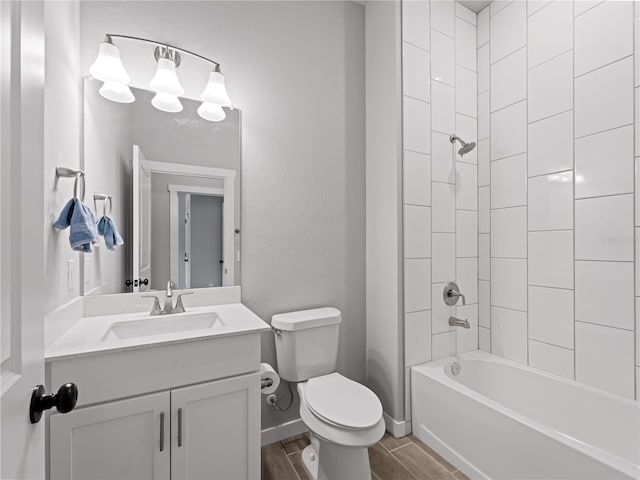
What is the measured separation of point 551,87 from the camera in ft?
5.71

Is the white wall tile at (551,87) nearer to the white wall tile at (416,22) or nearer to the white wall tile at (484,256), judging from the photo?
the white wall tile at (416,22)

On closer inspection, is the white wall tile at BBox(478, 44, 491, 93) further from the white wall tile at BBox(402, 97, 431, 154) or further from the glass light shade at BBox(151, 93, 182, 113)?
the glass light shade at BBox(151, 93, 182, 113)

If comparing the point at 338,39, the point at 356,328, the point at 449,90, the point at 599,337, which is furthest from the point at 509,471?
the point at 338,39

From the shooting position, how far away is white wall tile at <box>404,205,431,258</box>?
72.4 inches

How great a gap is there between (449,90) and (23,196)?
220 centimetres

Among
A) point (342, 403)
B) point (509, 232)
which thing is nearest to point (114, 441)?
point (342, 403)

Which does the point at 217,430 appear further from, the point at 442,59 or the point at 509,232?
the point at 442,59

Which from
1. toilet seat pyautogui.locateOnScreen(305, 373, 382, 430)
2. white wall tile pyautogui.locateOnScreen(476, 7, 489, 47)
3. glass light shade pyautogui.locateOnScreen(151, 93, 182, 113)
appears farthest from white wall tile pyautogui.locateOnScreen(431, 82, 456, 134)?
toilet seat pyautogui.locateOnScreen(305, 373, 382, 430)

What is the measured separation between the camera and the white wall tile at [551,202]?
1659 millimetres

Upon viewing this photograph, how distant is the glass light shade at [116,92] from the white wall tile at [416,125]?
4.73ft

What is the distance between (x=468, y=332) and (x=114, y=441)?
6.60 feet

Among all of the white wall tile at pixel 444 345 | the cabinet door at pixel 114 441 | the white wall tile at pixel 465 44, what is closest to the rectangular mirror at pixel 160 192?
the cabinet door at pixel 114 441

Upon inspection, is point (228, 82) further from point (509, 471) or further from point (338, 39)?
point (509, 471)

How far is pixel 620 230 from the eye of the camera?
146 cm
